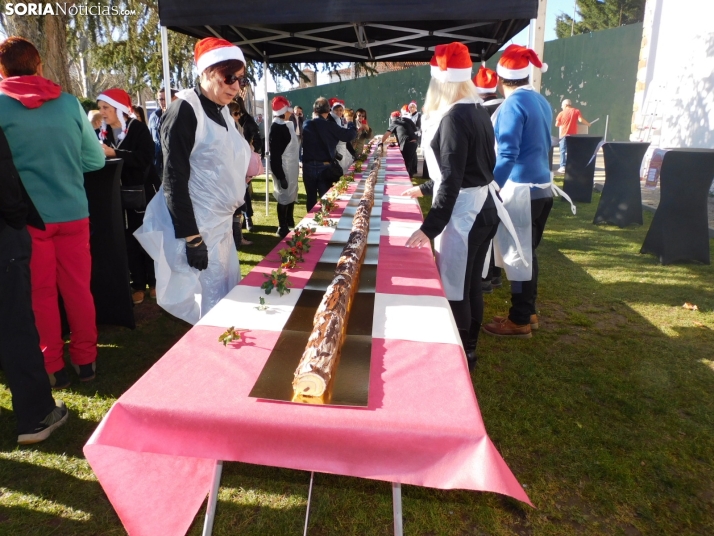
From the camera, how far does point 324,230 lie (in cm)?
297

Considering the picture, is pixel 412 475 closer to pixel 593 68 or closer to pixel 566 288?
pixel 566 288

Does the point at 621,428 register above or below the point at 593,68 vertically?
below

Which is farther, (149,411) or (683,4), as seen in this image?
(683,4)

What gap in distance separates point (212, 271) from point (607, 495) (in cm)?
190

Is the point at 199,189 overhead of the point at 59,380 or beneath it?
overhead

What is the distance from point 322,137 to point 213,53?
371cm

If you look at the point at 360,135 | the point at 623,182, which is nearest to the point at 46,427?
the point at 623,182

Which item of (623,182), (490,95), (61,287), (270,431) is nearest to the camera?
(270,431)

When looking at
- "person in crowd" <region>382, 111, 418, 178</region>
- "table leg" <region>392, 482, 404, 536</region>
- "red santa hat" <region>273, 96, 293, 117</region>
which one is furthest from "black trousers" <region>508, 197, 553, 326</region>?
"person in crowd" <region>382, 111, 418, 178</region>

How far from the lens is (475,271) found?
2629 mm

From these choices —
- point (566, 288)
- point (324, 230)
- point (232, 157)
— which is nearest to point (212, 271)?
point (232, 157)

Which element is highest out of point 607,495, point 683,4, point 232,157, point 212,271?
point 683,4

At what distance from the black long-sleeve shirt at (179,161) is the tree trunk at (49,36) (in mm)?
8505

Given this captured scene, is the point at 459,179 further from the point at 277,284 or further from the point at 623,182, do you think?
the point at 623,182
